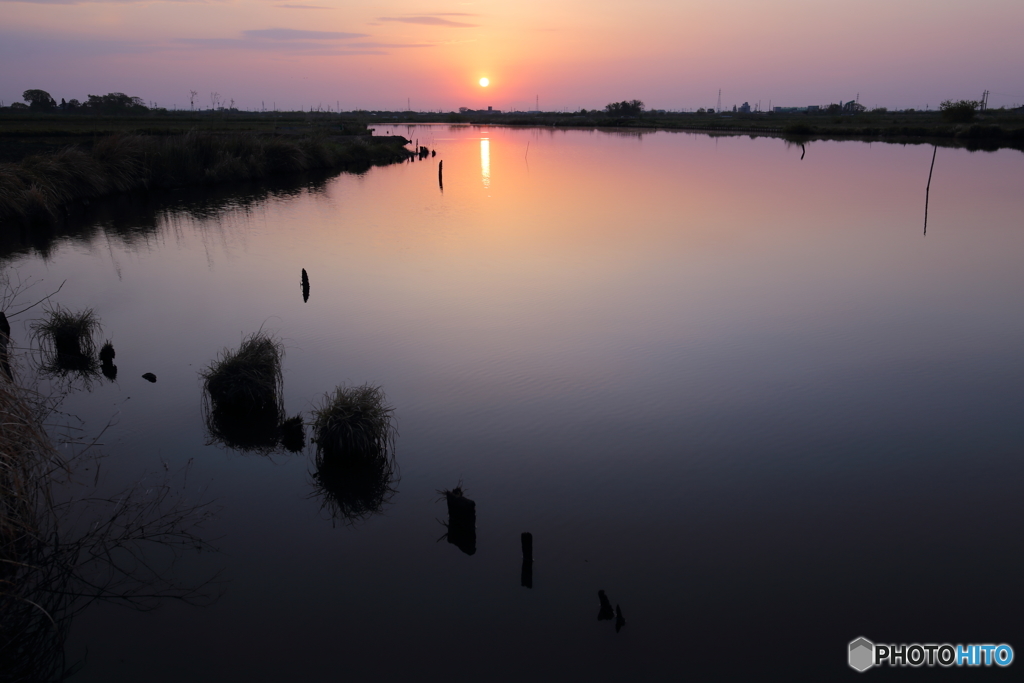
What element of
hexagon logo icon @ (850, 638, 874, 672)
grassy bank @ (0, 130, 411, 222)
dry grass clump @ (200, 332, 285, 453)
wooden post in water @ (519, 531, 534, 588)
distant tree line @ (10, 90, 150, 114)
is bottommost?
hexagon logo icon @ (850, 638, 874, 672)

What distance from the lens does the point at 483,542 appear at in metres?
5.54

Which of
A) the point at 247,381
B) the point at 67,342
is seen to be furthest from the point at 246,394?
the point at 67,342

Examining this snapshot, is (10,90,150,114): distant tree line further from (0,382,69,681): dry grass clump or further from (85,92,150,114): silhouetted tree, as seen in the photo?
(0,382,69,681): dry grass clump

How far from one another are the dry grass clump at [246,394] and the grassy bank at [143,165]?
15216mm

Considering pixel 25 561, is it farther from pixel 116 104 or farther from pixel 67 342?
pixel 116 104

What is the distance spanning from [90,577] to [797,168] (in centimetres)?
3709

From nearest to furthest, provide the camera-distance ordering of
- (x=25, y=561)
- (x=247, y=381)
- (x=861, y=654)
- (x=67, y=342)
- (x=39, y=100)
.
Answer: (x=861, y=654)
(x=25, y=561)
(x=247, y=381)
(x=67, y=342)
(x=39, y=100)

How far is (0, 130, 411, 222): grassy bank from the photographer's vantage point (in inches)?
751

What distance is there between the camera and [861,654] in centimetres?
450

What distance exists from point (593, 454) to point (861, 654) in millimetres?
2994

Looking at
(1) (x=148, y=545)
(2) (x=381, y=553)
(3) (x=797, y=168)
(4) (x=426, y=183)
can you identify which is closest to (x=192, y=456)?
(1) (x=148, y=545)

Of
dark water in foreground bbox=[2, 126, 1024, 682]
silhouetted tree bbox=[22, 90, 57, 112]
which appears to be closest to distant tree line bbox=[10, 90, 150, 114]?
silhouetted tree bbox=[22, 90, 57, 112]

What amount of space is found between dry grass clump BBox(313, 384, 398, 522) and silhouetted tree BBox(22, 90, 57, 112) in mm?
102399

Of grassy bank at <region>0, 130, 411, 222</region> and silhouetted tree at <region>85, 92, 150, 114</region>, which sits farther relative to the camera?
silhouetted tree at <region>85, 92, 150, 114</region>
